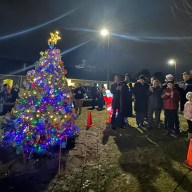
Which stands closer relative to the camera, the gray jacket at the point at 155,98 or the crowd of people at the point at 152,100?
the crowd of people at the point at 152,100

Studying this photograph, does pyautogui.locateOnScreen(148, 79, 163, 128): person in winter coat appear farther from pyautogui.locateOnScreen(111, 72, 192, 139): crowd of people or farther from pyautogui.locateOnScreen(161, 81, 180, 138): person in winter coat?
pyautogui.locateOnScreen(161, 81, 180, 138): person in winter coat

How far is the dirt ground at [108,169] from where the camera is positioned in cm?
378

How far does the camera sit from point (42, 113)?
5.72m

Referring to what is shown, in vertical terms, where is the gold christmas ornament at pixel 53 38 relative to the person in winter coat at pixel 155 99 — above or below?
above

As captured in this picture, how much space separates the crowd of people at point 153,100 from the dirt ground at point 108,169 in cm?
110

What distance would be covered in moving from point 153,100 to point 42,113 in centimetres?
470

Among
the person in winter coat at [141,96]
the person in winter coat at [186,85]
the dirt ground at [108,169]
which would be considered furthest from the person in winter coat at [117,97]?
the person in winter coat at [186,85]

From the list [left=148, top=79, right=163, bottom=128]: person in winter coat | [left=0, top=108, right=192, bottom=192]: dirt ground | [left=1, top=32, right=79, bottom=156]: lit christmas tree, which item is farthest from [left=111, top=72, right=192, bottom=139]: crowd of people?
[left=1, top=32, right=79, bottom=156]: lit christmas tree

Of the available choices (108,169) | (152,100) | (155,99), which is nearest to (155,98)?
(155,99)

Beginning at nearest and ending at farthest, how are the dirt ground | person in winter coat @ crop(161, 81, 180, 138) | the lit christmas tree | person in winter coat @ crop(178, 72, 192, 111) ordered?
the dirt ground, the lit christmas tree, person in winter coat @ crop(161, 81, 180, 138), person in winter coat @ crop(178, 72, 192, 111)

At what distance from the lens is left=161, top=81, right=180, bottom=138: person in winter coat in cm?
721

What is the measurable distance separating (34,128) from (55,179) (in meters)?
1.91

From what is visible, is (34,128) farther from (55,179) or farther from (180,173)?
(180,173)

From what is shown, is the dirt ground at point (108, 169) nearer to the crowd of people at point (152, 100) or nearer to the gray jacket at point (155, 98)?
the crowd of people at point (152, 100)
